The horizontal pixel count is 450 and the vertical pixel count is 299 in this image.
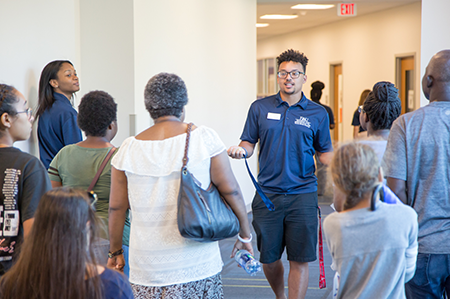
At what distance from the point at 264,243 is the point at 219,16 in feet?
12.8

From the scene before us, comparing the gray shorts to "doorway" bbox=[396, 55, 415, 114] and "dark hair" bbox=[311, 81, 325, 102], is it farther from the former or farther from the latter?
"doorway" bbox=[396, 55, 415, 114]

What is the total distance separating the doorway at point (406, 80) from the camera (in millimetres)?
9688

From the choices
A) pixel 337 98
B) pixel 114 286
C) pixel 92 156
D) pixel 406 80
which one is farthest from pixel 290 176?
pixel 337 98

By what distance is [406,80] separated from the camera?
9.93 meters

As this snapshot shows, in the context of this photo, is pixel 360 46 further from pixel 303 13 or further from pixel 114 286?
pixel 114 286

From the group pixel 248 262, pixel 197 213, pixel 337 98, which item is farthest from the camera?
pixel 337 98

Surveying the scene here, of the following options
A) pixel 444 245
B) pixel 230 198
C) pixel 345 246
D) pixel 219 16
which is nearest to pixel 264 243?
pixel 230 198

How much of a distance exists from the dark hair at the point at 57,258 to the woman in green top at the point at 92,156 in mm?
1101

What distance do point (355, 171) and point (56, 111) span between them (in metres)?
2.35

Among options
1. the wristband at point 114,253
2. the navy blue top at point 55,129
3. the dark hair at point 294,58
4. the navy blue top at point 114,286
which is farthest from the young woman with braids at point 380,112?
the navy blue top at point 55,129

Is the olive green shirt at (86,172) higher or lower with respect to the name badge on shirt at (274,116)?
lower

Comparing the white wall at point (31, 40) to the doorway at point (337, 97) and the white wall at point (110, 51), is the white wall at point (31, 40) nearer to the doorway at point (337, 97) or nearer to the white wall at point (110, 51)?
the white wall at point (110, 51)

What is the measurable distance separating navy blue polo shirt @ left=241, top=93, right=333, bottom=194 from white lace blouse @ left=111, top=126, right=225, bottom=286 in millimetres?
1187

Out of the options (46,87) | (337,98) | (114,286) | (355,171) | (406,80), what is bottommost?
(114,286)
